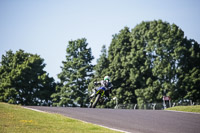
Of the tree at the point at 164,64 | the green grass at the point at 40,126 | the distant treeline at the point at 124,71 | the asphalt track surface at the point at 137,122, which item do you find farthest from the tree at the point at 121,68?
the green grass at the point at 40,126

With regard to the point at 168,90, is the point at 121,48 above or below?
above

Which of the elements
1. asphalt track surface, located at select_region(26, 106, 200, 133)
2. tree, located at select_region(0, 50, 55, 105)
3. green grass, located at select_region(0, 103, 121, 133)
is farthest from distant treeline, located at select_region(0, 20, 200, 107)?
green grass, located at select_region(0, 103, 121, 133)

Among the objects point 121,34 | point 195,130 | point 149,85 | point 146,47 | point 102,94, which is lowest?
point 195,130

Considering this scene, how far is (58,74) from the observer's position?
49375 millimetres

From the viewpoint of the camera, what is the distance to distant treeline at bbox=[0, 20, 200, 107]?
36875 mm

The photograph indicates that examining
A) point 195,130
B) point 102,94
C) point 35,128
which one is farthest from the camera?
point 102,94

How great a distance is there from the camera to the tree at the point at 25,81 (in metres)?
46.3

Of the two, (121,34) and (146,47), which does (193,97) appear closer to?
(146,47)

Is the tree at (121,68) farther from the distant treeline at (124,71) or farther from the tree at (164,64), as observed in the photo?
the tree at (164,64)

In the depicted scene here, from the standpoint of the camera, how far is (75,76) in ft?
156

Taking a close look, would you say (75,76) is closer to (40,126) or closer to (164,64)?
(164,64)

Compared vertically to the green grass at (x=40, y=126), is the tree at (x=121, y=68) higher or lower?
higher

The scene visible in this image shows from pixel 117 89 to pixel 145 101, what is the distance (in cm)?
560

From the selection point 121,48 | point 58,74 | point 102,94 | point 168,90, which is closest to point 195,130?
point 102,94
